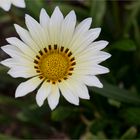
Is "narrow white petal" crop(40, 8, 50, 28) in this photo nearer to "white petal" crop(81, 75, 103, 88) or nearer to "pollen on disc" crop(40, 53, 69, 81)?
"pollen on disc" crop(40, 53, 69, 81)

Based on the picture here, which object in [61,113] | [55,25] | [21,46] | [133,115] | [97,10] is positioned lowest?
[61,113]

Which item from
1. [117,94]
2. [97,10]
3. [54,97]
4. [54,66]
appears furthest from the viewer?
[97,10]

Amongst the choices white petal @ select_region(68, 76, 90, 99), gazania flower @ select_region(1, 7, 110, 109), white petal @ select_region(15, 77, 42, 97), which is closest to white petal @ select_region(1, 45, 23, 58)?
gazania flower @ select_region(1, 7, 110, 109)

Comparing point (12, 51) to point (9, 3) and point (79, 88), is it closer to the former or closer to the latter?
point (9, 3)

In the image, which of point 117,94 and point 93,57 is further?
point 117,94

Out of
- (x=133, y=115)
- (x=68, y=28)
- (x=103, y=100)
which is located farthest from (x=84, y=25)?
(x=103, y=100)

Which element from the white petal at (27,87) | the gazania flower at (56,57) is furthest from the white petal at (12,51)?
the white petal at (27,87)
